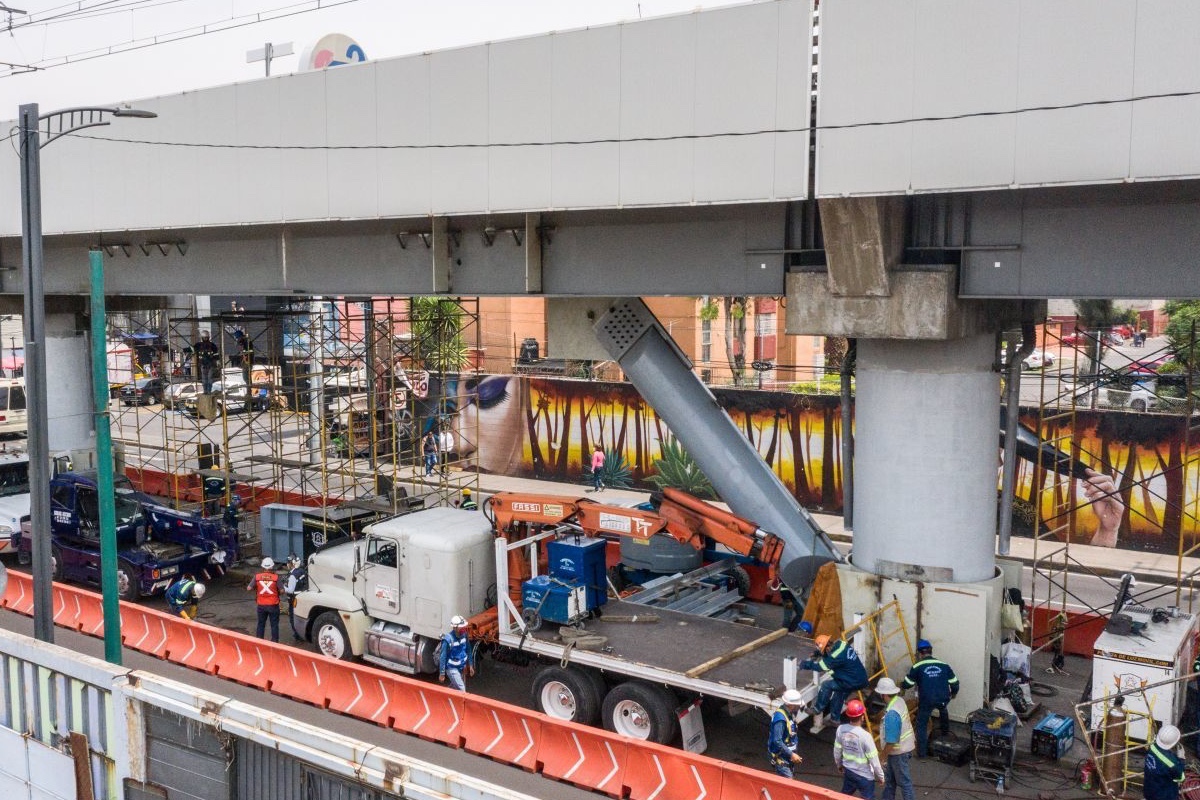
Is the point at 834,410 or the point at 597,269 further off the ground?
the point at 597,269

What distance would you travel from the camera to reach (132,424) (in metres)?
47.5

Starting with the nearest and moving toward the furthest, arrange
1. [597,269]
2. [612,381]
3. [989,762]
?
[989,762] → [597,269] → [612,381]

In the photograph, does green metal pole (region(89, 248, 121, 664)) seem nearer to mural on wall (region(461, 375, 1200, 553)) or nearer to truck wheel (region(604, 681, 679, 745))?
truck wheel (region(604, 681, 679, 745))

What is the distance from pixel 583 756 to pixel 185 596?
8932 mm

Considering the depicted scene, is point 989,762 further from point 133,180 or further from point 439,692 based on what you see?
point 133,180

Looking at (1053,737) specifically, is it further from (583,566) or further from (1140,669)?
(583,566)

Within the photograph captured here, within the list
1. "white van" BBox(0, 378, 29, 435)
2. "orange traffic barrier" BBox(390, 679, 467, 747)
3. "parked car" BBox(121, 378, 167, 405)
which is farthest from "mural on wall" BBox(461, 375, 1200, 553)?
"parked car" BBox(121, 378, 167, 405)

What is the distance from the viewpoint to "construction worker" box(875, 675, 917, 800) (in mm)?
11422

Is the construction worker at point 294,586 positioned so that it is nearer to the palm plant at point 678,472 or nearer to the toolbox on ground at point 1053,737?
the toolbox on ground at point 1053,737

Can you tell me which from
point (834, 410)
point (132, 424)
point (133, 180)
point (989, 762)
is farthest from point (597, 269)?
point (132, 424)

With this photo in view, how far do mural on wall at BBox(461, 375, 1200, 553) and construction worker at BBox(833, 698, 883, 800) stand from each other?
7788 millimetres

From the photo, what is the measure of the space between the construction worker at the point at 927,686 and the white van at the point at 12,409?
3274cm

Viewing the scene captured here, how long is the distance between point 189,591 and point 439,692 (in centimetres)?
668

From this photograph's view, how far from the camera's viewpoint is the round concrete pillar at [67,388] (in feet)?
92.6
